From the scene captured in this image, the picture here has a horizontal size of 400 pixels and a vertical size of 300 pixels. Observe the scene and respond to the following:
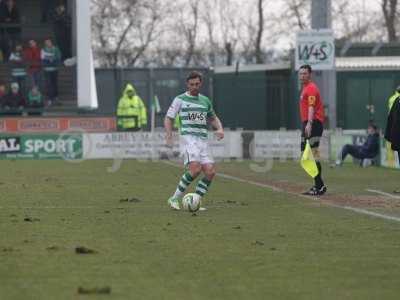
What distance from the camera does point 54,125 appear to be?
114ft

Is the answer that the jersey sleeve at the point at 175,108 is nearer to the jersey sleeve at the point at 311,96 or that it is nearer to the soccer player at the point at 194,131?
the soccer player at the point at 194,131

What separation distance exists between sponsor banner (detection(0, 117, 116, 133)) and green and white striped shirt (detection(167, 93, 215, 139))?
19516mm

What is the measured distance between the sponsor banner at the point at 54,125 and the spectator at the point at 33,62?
1891 mm

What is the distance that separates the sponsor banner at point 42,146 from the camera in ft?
111

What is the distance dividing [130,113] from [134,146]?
2.27 metres

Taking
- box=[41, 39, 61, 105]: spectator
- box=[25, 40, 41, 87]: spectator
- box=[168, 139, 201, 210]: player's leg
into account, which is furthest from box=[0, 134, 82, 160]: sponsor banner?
box=[168, 139, 201, 210]: player's leg

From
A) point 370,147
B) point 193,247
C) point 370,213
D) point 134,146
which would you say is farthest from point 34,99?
point 193,247

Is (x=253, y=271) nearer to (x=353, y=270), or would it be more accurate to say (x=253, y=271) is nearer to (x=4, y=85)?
(x=353, y=270)

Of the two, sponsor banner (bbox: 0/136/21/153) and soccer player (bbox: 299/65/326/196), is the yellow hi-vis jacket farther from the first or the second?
soccer player (bbox: 299/65/326/196)

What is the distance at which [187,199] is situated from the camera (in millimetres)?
15094

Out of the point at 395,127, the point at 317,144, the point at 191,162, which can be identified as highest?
the point at 395,127

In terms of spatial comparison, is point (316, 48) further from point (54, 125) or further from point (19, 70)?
point (19, 70)

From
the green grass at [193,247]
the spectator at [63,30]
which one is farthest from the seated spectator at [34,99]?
the green grass at [193,247]

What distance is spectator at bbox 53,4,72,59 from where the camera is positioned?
122 ft
